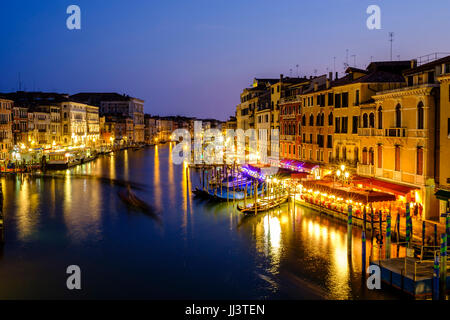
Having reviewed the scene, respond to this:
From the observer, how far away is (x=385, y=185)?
659 inches

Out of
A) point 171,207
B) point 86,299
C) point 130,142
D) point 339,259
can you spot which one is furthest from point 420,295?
point 130,142

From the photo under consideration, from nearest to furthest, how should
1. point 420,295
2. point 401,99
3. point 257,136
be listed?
point 420,295
point 401,99
point 257,136

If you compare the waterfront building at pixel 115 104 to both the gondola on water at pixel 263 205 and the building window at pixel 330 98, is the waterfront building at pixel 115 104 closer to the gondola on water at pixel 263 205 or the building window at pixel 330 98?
the building window at pixel 330 98

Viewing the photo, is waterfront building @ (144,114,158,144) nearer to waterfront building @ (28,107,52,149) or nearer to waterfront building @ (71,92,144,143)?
waterfront building @ (71,92,144,143)

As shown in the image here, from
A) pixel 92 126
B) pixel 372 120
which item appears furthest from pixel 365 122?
pixel 92 126

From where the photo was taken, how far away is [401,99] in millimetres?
16359

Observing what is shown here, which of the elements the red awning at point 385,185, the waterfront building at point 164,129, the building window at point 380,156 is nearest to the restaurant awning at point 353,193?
the red awning at point 385,185

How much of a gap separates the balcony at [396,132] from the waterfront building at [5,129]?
31749mm

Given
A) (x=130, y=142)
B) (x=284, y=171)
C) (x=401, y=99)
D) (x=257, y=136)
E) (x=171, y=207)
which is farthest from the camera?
(x=130, y=142)

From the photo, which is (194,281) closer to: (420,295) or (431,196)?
(420,295)

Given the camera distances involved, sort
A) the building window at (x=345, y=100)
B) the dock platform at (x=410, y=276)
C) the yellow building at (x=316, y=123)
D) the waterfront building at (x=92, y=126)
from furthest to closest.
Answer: the waterfront building at (x=92, y=126), the yellow building at (x=316, y=123), the building window at (x=345, y=100), the dock platform at (x=410, y=276)

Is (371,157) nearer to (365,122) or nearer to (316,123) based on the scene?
(365,122)

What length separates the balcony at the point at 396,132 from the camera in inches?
634

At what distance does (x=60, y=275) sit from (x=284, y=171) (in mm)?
14596
